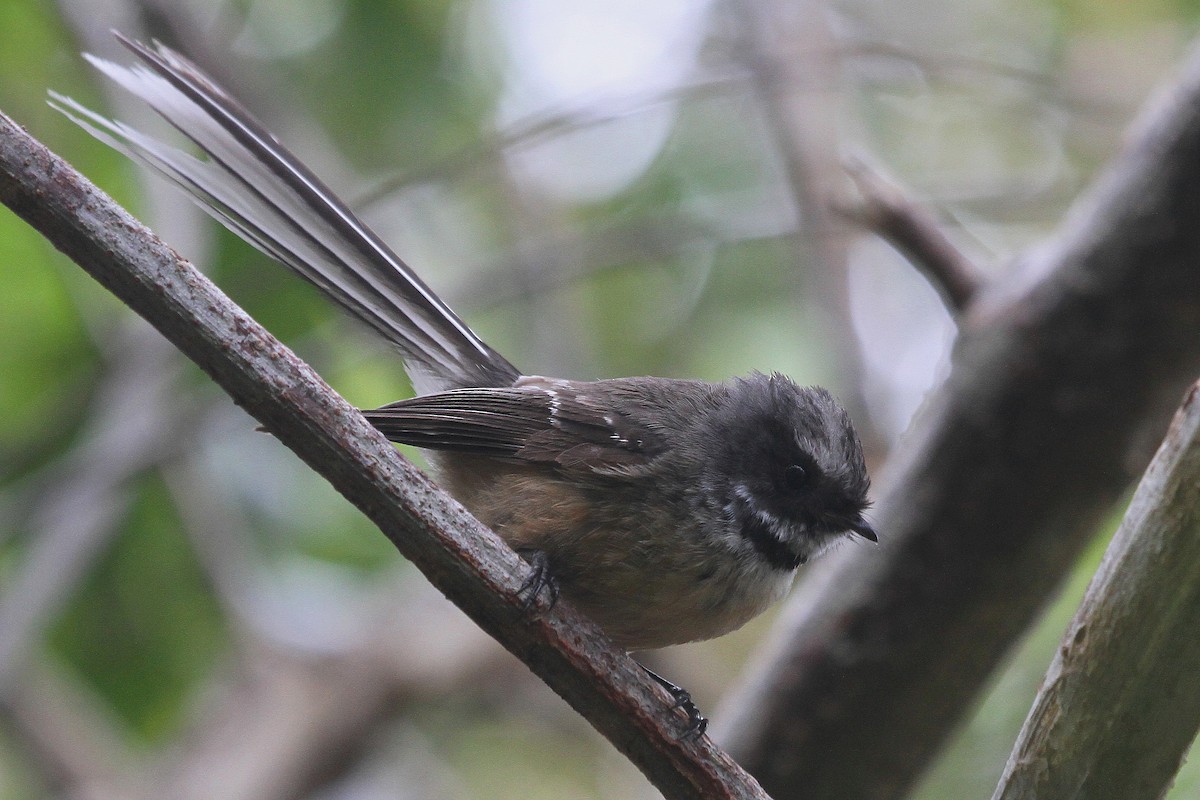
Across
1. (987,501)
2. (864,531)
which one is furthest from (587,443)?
(987,501)

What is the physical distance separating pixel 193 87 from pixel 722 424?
5.49 feet

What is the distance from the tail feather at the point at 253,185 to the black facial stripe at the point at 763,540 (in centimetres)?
112

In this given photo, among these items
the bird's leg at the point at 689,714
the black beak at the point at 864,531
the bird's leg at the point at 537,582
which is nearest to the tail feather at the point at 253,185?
the bird's leg at the point at 537,582

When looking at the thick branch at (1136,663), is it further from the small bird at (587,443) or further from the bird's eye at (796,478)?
the bird's eye at (796,478)

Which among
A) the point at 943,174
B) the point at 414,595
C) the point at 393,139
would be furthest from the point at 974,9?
the point at 414,595

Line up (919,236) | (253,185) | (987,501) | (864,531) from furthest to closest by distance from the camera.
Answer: (919,236) → (987,501) → (864,531) → (253,185)

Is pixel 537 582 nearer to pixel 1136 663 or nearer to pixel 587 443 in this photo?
pixel 587 443

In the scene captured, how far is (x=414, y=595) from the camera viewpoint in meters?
5.54

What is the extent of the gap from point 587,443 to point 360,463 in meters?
1.03

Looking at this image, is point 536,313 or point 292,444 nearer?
point 292,444

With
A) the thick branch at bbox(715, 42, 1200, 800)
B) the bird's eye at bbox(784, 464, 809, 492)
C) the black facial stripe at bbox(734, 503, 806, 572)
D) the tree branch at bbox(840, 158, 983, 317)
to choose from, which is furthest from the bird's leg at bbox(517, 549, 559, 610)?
the tree branch at bbox(840, 158, 983, 317)

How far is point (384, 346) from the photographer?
137 inches

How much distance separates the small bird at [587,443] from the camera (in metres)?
2.80

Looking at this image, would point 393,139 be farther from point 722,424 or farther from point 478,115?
point 722,424
